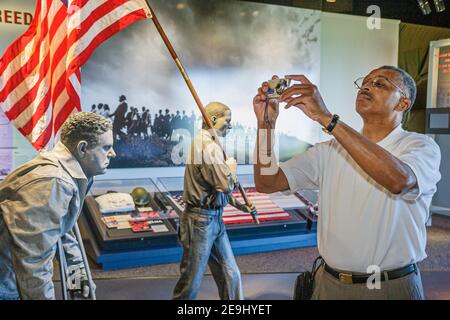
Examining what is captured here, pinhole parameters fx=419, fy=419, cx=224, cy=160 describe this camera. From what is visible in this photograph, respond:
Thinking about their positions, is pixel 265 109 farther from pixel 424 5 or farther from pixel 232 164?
pixel 424 5

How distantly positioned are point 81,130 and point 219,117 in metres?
0.89

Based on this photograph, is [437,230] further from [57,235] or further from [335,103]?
[57,235]

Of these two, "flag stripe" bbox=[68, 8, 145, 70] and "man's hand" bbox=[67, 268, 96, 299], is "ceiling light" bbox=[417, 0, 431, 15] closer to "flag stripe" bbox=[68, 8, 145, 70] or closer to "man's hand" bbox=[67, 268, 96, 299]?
"flag stripe" bbox=[68, 8, 145, 70]

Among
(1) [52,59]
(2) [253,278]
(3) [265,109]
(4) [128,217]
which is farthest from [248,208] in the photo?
Answer: (1) [52,59]

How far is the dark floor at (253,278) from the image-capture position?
2.41 meters

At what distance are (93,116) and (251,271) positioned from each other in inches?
67.3

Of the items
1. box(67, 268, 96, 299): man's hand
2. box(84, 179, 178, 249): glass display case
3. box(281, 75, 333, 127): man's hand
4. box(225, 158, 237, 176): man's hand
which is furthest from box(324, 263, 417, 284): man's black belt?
box(84, 179, 178, 249): glass display case

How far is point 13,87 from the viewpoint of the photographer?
200 centimetres

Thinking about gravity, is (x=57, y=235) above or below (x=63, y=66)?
below

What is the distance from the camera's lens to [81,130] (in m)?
1.45

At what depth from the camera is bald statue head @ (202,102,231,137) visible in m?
2.19

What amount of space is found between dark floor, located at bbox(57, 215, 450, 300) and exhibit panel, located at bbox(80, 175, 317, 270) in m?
0.09
